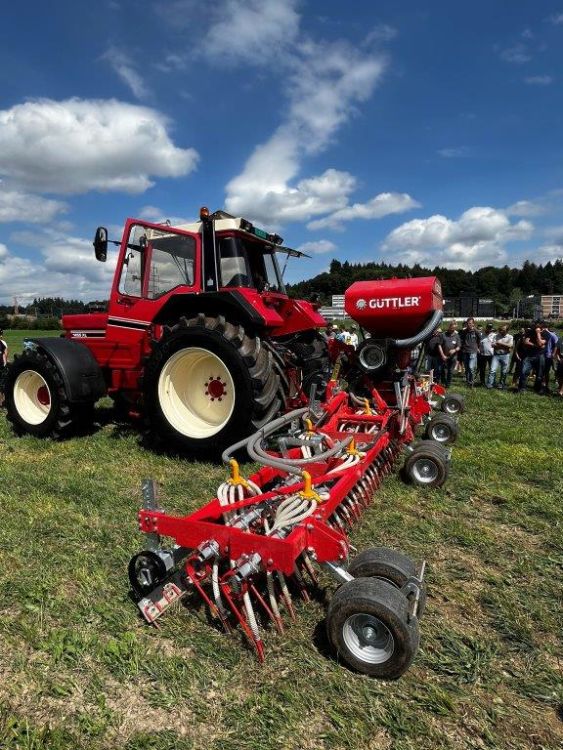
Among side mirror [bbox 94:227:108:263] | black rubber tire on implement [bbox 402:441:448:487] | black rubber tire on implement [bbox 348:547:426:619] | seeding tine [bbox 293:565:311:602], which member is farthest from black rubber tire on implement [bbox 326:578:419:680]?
side mirror [bbox 94:227:108:263]

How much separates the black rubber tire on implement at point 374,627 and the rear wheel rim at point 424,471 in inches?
89.6

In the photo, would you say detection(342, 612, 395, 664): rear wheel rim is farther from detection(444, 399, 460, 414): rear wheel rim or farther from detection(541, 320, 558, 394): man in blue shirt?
detection(541, 320, 558, 394): man in blue shirt

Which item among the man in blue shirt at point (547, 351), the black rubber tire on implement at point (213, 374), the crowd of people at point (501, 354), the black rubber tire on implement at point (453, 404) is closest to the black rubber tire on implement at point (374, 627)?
the black rubber tire on implement at point (213, 374)

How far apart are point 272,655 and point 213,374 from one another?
10.2ft

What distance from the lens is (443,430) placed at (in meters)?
6.07

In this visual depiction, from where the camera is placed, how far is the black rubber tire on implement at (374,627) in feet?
6.86

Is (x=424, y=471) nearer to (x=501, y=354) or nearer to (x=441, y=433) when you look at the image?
(x=441, y=433)

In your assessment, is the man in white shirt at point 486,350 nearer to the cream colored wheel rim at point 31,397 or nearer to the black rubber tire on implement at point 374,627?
the cream colored wheel rim at point 31,397

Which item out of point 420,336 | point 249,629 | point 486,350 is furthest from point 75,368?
point 486,350

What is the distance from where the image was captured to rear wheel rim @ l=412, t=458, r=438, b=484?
173 inches

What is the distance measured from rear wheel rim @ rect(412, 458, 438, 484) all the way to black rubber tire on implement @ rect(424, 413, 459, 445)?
5.55 feet

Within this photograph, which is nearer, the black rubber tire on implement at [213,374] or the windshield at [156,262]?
the black rubber tire on implement at [213,374]

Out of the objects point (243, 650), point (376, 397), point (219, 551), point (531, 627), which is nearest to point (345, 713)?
point (243, 650)

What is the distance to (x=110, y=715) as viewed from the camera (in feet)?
6.49
